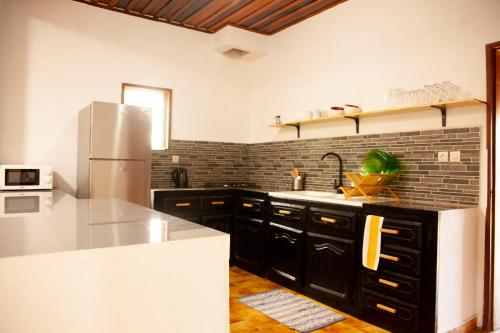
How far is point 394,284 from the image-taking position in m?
2.58

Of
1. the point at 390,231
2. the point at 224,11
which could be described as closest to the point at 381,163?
the point at 390,231

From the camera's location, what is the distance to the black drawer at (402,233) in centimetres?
247

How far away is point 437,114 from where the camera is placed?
3.08m

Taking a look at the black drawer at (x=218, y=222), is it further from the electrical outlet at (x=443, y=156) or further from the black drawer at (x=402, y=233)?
the electrical outlet at (x=443, y=156)

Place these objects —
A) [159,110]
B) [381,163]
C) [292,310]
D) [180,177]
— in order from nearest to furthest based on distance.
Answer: [292,310] → [381,163] → [180,177] → [159,110]

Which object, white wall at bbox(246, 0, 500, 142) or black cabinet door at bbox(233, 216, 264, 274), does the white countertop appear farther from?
white wall at bbox(246, 0, 500, 142)

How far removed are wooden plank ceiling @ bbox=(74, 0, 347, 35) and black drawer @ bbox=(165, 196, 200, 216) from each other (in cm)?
211

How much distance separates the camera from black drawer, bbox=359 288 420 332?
2.49 m

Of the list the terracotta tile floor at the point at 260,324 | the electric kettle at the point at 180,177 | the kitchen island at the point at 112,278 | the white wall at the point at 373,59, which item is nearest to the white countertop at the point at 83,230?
the kitchen island at the point at 112,278

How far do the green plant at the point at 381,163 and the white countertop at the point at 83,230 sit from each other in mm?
2136

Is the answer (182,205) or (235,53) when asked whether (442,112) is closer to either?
(182,205)

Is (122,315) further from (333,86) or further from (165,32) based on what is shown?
(165,32)

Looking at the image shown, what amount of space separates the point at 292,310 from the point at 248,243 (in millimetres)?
1195

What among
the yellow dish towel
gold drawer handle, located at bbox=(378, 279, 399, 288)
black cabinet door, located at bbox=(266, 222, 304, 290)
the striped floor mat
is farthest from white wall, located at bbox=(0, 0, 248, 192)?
gold drawer handle, located at bbox=(378, 279, 399, 288)
